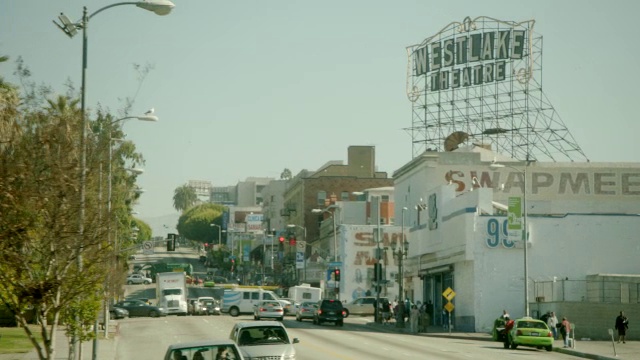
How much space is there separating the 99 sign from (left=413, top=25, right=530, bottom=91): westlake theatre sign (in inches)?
854

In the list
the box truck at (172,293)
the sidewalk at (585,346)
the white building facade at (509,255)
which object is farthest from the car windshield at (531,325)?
the box truck at (172,293)

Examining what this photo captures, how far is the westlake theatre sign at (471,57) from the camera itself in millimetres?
83312

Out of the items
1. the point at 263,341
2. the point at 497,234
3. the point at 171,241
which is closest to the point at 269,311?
the point at 171,241

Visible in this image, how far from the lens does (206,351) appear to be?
20.5 meters

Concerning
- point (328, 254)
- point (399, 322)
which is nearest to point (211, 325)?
point (399, 322)

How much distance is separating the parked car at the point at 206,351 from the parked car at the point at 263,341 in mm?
6970

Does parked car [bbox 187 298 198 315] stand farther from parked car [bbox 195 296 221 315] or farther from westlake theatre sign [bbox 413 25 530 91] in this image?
westlake theatre sign [bbox 413 25 530 91]

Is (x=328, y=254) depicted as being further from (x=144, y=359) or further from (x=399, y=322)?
(x=144, y=359)

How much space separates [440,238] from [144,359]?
36.4 m

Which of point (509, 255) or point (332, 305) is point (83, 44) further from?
point (332, 305)

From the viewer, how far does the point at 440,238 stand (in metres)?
72.8

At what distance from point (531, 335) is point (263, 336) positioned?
2203cm

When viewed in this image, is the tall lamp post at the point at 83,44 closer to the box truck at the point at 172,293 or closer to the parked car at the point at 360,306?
the box truck at the point at 172,293

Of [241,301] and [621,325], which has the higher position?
[241,301]
